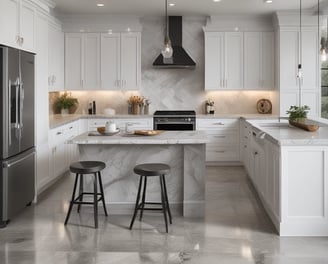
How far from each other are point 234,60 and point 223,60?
20 centimetres

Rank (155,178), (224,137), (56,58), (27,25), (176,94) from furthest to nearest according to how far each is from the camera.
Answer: (176,94) < (224,137) < (56,58) < (27,25) < (155,178)

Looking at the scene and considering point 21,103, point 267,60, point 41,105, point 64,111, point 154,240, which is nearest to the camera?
point 154,240

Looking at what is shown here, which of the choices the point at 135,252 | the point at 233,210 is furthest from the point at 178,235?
the point at 233,210

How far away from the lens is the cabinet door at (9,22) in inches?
166

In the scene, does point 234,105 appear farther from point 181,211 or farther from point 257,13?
point 181,211

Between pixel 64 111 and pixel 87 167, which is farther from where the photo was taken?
pixel 64 111

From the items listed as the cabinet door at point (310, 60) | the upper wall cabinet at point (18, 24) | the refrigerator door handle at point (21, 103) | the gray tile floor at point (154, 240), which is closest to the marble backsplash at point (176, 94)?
the cabinet door at point (310, 60)

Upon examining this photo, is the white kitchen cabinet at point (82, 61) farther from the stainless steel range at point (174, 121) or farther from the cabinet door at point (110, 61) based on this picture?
the stainless steel range at point (174, 121)

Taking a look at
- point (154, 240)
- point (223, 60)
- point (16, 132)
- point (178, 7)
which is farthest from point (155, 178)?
point (223, 60)

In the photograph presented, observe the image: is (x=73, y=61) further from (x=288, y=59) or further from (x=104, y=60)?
(x=288, y=59)

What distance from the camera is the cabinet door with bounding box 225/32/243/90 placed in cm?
777

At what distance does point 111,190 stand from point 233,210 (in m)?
1.40

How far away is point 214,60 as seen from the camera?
7793mm

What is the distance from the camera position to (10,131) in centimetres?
430
